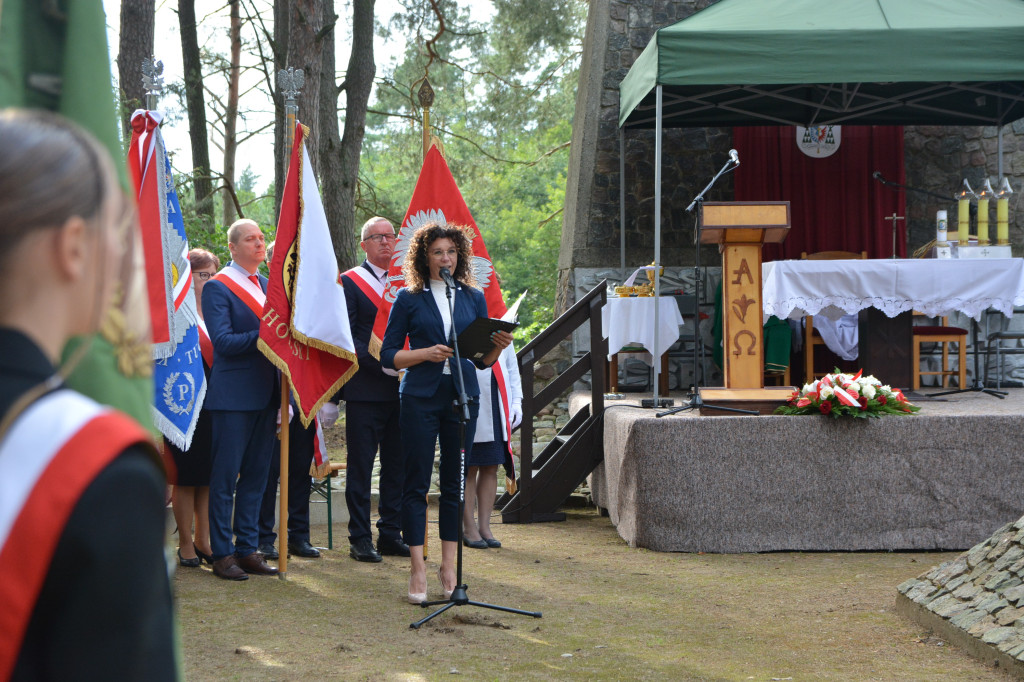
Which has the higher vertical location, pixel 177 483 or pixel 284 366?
pixel 284 366

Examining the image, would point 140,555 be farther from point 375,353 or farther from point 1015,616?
point 375,353

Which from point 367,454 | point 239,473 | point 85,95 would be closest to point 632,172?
point 367,454

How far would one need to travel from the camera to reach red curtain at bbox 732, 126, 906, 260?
992 centimetres

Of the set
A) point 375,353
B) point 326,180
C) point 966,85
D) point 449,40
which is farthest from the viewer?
point 449,40

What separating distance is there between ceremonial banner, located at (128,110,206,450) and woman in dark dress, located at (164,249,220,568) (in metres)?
0.36

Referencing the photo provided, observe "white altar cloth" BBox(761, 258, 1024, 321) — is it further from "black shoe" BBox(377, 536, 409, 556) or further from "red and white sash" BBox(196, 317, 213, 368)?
"red and white sash" BBox(196, 317, 213, 368)

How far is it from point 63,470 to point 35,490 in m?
0.02

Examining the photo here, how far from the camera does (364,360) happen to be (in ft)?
18.9

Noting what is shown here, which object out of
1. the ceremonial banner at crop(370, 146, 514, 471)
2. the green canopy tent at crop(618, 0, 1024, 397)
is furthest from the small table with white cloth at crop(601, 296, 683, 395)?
the ceremonial banner at crop(370, 146, 514, 471)

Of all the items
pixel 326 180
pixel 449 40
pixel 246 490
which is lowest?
pixel 246 490

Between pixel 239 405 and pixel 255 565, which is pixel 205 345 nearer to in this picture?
pixel 239 405

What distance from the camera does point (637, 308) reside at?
773 centimetres

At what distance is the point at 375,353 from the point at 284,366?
21.6 inches

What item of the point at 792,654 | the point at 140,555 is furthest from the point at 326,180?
the point at 140,555
